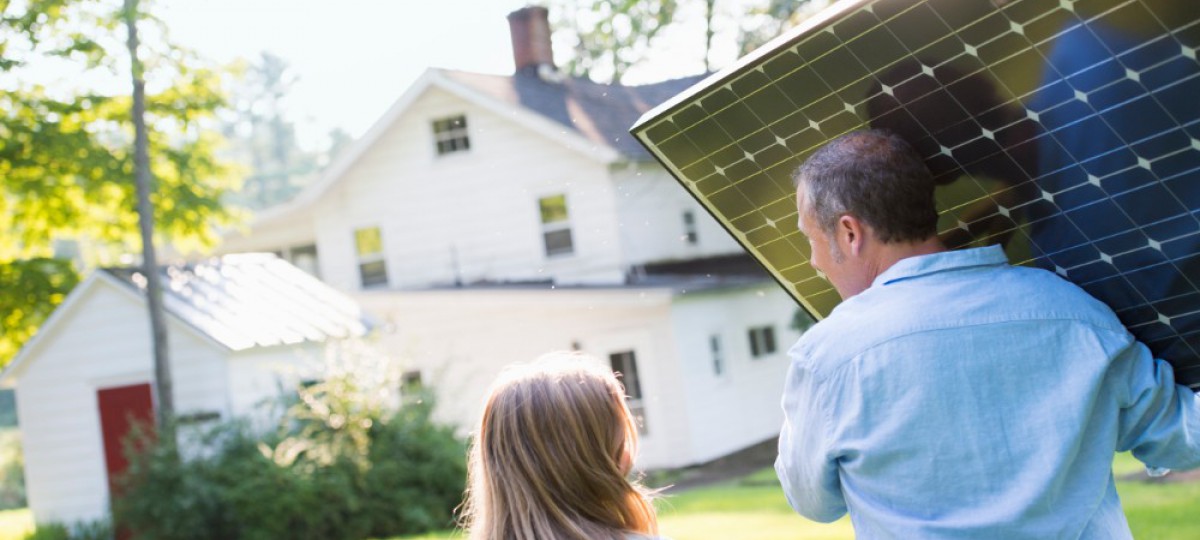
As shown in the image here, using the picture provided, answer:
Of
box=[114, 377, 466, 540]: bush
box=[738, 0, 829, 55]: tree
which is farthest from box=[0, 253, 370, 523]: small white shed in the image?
box=[738, 0, 829, 55]: tree

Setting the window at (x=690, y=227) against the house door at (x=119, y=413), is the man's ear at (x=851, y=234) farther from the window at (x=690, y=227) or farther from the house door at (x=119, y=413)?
the window at (x=690, y=227)

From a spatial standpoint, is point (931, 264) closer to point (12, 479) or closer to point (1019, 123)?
point (1019, 123)

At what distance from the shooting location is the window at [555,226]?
19.6 meters

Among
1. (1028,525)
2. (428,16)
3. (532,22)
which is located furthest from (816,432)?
(532,22)

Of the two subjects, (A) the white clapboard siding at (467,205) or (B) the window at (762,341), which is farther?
(B) the window at (762,341)

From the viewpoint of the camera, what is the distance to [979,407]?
207cm

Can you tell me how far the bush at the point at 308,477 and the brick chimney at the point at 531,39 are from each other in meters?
5.47

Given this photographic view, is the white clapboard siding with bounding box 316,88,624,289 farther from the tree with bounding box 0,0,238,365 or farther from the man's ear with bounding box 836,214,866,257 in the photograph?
the man's ear with bounding box 836,214,866,257

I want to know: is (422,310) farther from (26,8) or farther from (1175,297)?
(1175,297)

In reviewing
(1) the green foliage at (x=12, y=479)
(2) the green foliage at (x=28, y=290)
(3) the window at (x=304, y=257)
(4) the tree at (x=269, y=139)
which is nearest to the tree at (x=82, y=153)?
(2) the green foliage at (x=28, y=290)

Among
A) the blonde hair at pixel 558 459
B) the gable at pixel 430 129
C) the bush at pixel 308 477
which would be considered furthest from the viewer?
the gable at pixel 430 129

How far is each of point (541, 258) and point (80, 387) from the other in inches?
265

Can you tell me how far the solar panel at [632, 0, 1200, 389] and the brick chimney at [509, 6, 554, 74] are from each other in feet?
47.9

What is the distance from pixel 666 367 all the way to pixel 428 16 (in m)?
5.85
